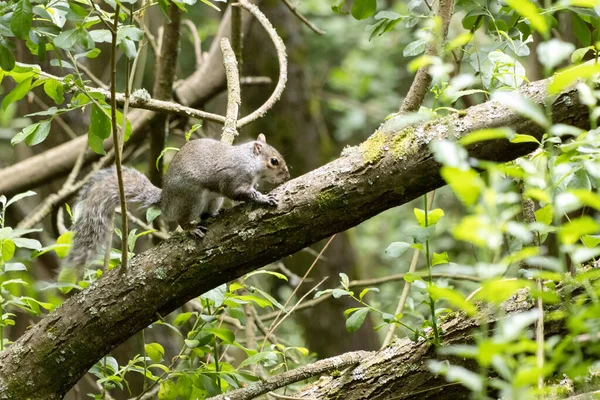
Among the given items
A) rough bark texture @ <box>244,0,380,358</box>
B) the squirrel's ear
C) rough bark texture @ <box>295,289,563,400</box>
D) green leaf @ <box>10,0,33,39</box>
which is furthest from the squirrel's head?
rough bark texture @ <box>244,0,380,358</box>

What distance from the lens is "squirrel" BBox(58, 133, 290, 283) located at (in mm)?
2654

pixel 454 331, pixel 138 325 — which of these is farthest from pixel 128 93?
pixel 454 331

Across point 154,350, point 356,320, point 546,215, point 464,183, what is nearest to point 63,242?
point 154,350

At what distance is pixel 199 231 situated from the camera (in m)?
2.13

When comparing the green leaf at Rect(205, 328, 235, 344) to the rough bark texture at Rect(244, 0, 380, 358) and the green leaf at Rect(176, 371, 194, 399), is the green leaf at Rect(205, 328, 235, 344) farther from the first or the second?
the rough bark texture at Rect(244, 0, 380, 358)

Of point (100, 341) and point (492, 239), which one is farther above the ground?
point (492, 239)

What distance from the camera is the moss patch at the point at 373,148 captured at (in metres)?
1.99

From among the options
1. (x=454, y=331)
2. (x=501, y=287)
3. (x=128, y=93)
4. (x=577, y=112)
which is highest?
(x=128, y=93)

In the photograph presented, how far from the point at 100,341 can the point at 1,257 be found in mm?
429

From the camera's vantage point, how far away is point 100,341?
2.17 metres

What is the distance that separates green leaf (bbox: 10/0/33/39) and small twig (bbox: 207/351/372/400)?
3.90 feet

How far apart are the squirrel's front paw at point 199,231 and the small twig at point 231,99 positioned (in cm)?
61

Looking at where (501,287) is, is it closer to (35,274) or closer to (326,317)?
(326,317)

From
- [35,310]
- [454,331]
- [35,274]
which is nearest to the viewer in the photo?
[454,331]
